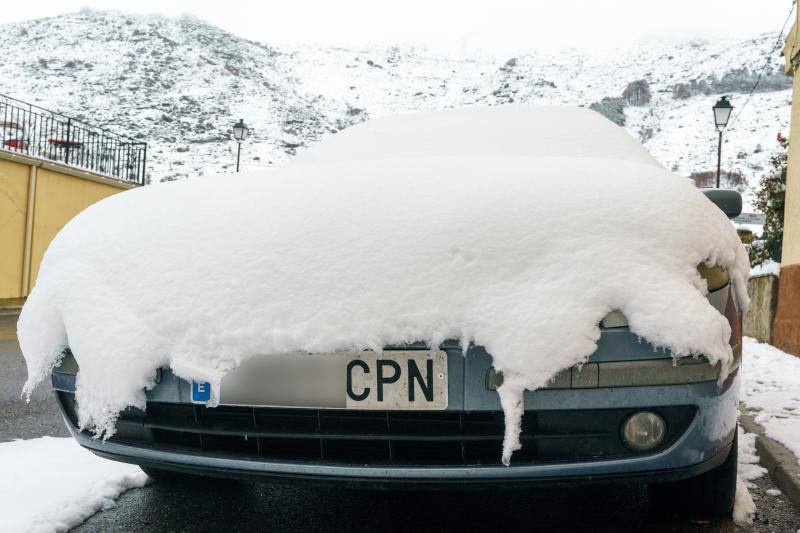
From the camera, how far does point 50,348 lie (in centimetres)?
170

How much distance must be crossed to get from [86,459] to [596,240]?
7.08 ft

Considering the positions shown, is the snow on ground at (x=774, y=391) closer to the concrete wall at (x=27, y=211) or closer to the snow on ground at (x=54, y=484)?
the snow on ground at (x=54, y=484)

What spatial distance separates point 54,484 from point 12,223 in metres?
10.5

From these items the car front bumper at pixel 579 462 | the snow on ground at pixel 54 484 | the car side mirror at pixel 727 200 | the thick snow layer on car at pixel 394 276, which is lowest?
the snow on ground at pixel 54 484

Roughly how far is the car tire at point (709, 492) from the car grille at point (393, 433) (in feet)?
1.59

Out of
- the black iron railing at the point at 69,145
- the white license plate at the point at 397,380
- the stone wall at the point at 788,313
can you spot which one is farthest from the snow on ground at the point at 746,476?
the black iron railing at the point at 69,145

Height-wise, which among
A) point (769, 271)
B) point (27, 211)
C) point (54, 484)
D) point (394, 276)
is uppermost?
point (27, 211)

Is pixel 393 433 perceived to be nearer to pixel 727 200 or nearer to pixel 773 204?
pixel 727 200

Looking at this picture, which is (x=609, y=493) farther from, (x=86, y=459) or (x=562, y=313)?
(x=86, y=459)

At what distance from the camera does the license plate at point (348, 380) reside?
1.41m

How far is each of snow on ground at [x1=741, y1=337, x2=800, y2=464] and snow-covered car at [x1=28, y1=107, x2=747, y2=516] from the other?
63.4 inches

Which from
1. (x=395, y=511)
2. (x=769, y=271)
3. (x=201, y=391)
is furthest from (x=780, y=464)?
(x=769, y=271)

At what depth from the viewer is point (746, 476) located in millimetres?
2504

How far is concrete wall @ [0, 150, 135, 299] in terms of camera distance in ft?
35.8
